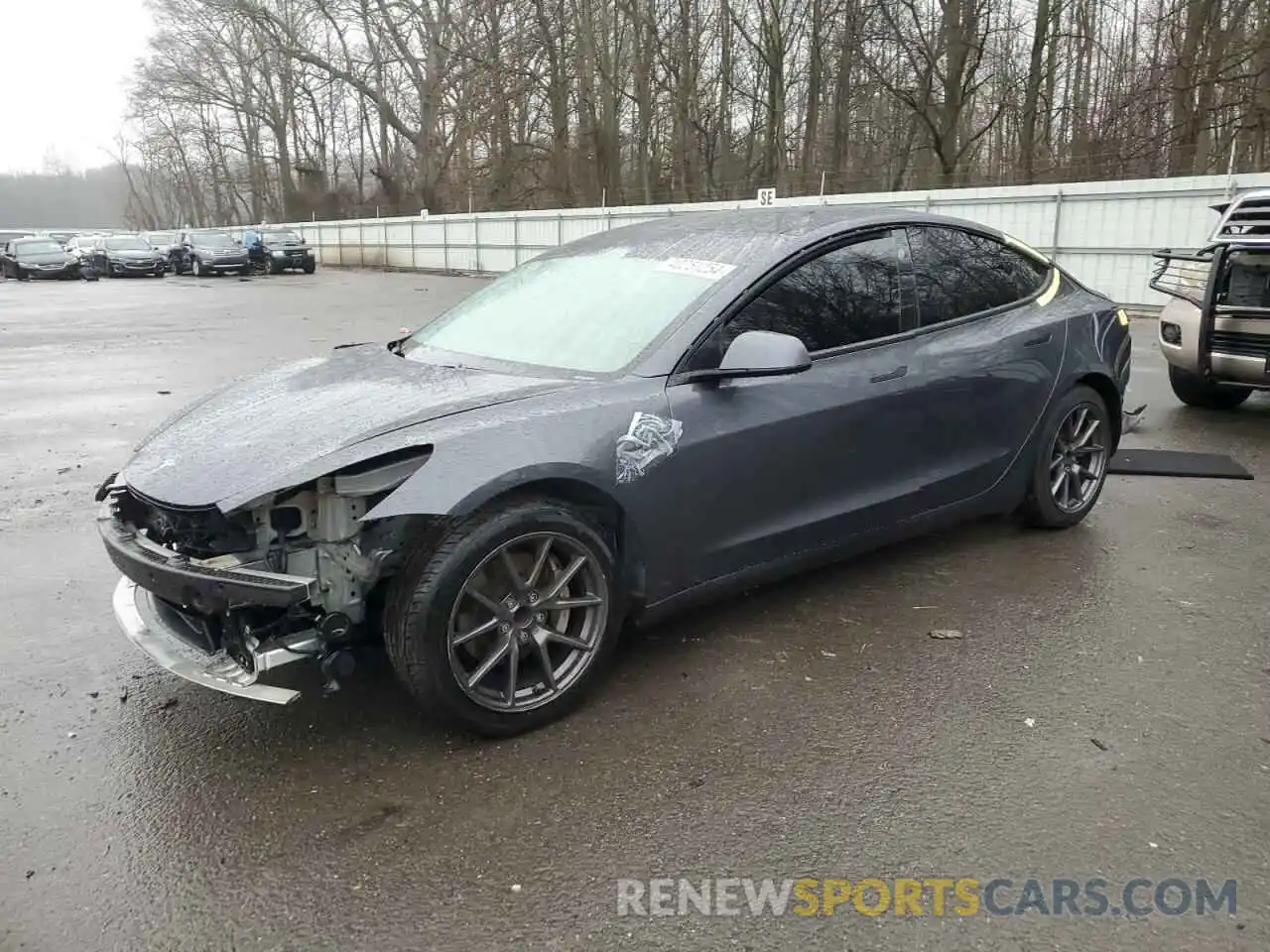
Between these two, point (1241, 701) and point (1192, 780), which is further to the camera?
point (1241, 701)

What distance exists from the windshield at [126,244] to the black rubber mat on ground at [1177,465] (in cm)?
3698

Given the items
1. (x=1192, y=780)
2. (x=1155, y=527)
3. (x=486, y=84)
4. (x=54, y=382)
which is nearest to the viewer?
(x=1192, y=780)

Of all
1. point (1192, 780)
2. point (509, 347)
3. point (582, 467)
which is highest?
point (509, 347)

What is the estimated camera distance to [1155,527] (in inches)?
198

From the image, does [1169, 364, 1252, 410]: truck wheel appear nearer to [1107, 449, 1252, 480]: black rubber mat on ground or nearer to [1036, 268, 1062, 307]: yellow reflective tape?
[1107, 449, 1252, 480]: black rubber mat on ground

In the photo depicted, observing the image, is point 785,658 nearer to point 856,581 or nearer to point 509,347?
point 856,581

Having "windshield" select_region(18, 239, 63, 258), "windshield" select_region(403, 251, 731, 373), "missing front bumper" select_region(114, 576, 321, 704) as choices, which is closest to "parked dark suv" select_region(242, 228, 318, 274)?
"windshield" select_region(18, 239, 63, 258)

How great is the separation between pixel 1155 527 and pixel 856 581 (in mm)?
1857

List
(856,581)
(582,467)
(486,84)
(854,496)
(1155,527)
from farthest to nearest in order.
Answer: (486,84) → (1155,527) → (856,581) → (854,496) → (582,467)

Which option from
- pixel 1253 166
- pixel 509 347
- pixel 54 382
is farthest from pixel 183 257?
pixel 509 347

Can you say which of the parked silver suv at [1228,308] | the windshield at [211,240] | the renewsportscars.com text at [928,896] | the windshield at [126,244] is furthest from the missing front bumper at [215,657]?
the windshield at [126,244]

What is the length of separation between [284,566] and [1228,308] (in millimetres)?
7057

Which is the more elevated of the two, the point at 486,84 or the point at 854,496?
the point at 486,84

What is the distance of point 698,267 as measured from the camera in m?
3.74
